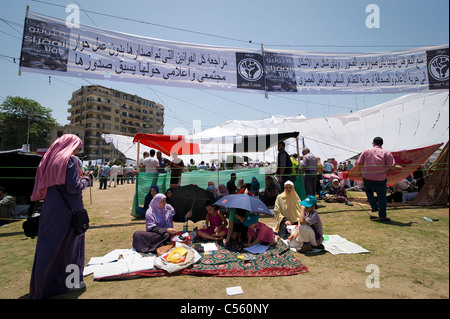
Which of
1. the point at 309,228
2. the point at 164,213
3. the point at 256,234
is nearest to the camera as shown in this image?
the point at 309,228

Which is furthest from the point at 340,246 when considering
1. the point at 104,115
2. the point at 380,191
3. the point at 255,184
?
the point at 104,115

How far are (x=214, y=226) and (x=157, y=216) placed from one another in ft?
3.61

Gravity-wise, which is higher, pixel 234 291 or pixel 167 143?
pixel 167 143

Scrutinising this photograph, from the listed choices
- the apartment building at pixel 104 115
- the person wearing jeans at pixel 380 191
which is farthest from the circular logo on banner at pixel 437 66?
the apartment building at pixel 104 115

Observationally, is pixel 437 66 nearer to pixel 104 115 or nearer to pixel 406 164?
pixel 406 164

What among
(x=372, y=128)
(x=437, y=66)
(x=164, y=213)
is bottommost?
(x=164, y=213)

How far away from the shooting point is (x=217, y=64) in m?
7.05

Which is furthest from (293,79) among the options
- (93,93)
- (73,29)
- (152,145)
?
(93,93)

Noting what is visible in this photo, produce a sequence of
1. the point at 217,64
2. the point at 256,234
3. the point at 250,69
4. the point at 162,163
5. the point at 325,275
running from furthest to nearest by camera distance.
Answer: the point at 162,163 → the point at 250,69 → the point at 217,64 → the point at 256,234 → the point at 325,275

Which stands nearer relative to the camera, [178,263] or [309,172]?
[178,263]

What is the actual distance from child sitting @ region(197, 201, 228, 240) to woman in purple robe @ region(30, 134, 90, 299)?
208 cm

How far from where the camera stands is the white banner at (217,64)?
5559 mm

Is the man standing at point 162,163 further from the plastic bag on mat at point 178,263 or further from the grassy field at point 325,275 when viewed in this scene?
the plastic bag on mat at point 178,263
